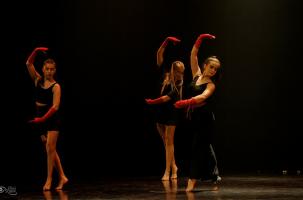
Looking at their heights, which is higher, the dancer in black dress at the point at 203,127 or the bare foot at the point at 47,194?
the dancer in black dress at the point at 203,127

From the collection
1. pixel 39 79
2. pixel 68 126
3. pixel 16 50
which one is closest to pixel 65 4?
pixel 16 50

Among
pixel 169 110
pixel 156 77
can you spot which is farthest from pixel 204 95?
pixel 156 77

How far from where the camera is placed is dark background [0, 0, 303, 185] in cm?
785

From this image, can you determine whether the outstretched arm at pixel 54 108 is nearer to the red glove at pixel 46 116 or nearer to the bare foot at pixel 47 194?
the red glove at pixel 46 116

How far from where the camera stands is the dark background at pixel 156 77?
25.8 ft

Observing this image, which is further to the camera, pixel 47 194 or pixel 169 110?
pixel 169 110

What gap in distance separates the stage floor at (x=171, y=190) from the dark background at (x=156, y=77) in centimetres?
153

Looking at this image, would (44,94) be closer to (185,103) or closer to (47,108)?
(47,108)

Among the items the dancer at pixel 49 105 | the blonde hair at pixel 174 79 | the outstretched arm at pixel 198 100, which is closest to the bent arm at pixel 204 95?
the outstretched arm at pixel 198 100

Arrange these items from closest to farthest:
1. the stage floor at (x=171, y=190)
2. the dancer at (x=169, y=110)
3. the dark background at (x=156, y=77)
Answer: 1. the stage floor at (x=171, y=190)
2. the dancer at (x=169, y=110)
3. the dark background at (x=156, y=77)

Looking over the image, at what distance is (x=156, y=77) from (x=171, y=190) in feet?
10.2

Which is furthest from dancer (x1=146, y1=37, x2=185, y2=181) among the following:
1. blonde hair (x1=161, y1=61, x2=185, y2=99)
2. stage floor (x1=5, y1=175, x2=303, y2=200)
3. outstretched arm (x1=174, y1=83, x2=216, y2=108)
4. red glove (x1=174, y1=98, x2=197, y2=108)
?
red glove (x1=174, y1=98, x2=197, y2=108)

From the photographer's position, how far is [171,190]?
17.1 ft

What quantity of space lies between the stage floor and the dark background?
1.53m
